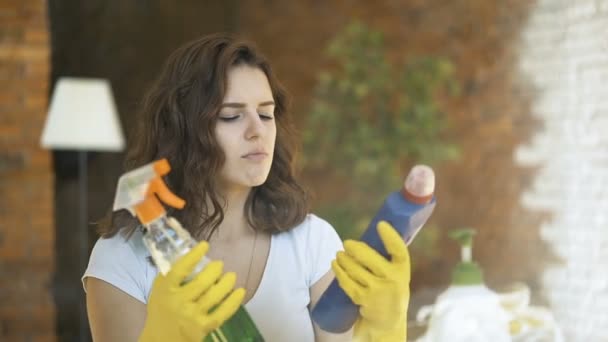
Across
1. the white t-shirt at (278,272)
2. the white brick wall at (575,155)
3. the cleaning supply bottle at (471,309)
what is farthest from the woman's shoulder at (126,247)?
the white brick wall at (575,155)

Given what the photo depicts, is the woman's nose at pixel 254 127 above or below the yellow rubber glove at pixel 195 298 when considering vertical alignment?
above

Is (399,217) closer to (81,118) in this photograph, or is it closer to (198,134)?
(198,134)

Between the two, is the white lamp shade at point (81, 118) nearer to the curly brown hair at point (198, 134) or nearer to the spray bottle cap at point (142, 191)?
the curly brown hair at point (198, 134)

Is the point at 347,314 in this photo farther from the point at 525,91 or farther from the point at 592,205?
the point at 525,91

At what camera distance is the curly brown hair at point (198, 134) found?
2.27 ft

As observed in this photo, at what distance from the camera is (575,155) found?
1.78 metres

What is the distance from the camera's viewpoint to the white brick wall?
1.62m

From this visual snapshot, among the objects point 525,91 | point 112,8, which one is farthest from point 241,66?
point 112,8

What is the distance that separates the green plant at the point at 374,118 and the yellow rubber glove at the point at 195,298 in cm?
211

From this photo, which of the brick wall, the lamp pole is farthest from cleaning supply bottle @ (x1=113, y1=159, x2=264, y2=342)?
the lamp pole

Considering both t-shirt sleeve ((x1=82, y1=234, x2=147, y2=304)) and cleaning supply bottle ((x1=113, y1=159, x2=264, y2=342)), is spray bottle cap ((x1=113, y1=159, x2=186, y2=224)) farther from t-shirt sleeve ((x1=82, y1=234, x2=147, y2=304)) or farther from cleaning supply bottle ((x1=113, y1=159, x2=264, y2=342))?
t-shirt sleeve ((x1=82, y1=234, x2=147, y2=304))

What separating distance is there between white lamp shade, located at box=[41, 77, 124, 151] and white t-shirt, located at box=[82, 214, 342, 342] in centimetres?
145

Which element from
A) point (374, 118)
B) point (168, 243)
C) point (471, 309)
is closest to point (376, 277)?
point (168, 243)

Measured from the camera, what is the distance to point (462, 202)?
8.93ft
